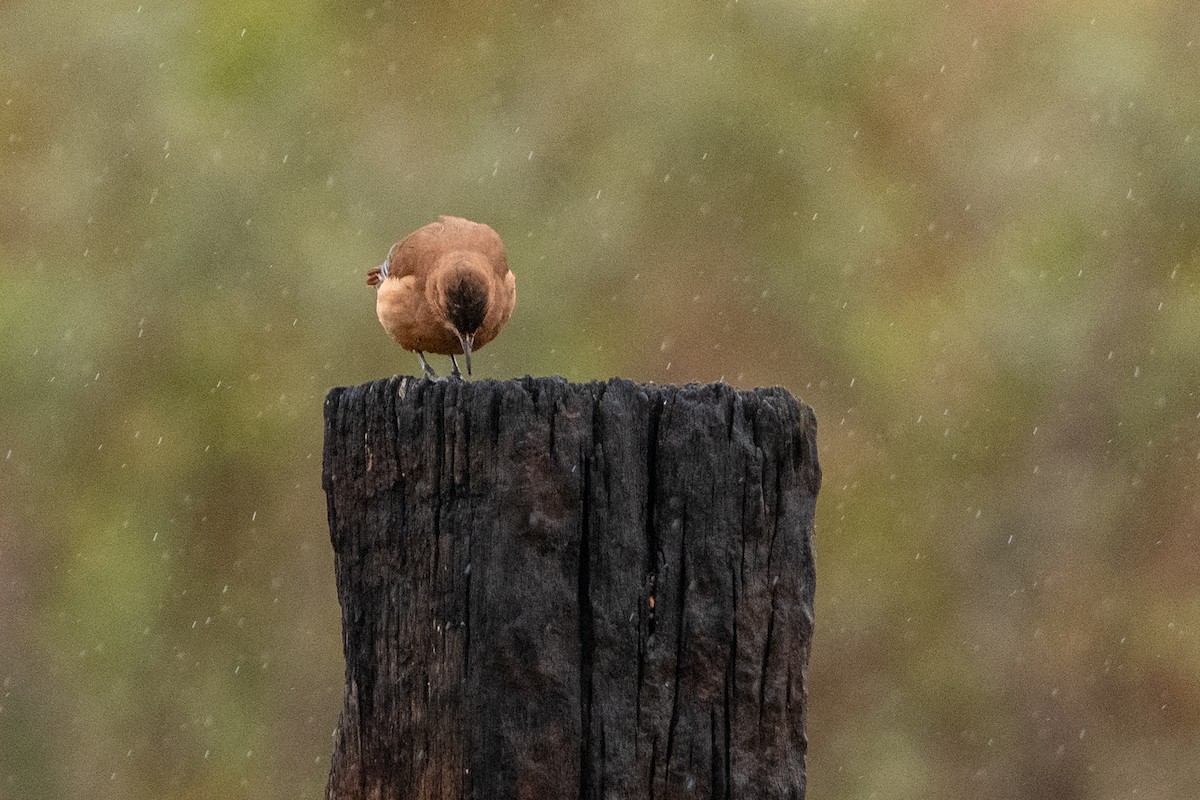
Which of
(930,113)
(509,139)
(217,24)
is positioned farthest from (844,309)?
(217,24)

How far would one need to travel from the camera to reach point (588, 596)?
261cm

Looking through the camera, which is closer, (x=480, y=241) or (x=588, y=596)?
(x=588, y=596)

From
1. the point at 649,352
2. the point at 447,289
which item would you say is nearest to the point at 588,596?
the point at 447,289

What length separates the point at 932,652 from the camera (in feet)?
39.4

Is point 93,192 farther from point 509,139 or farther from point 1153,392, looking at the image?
point 1153,392

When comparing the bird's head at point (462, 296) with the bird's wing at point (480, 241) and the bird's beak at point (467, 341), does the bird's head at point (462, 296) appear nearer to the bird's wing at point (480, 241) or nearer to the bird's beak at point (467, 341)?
the bird's beak at point (467, 341)

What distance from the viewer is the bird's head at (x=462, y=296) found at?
18.2ft

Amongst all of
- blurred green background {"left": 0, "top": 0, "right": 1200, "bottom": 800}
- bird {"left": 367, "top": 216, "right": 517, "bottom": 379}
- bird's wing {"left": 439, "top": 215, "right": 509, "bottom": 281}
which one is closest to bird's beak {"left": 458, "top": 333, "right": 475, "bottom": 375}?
bird {"left": 367, "top": 216, "right": 517, "bottom": 379}

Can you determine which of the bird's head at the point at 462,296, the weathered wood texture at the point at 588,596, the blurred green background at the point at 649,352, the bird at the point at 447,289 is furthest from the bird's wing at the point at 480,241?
the blurred green background at the point at 649,352

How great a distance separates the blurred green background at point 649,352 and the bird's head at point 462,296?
577cm

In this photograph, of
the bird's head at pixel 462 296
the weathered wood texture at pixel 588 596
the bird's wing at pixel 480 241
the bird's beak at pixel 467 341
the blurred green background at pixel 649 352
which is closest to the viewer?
the weathered wood texture at pixel 588 596

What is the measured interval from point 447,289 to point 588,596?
3.08 m

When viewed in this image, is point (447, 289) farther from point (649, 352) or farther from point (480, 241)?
point (649, 352)

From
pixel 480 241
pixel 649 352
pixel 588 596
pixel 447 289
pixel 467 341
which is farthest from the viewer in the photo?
pixel 649 352
